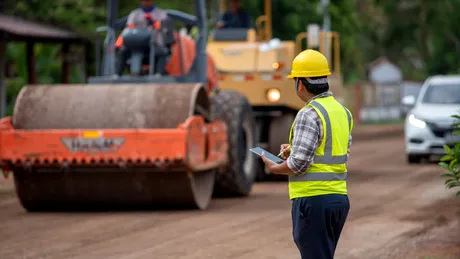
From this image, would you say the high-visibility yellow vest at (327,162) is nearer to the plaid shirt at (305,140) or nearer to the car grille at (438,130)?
the plaid shirt at (305,140)

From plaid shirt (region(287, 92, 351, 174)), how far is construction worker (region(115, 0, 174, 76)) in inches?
336

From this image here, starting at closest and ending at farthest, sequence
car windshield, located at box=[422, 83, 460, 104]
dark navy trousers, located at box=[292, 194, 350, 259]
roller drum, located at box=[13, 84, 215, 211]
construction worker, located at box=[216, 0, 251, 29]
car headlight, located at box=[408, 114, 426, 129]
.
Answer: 1. dark navy trousers, located at box=[292, 194, 350, 259]
2. roller drum, located at box=[13, 84, 215, 211]
3. construction worker, located at box=[216, 0, 251, 29]
4. car headlight, located at box=[408, 114, 426, 129]
5. car windshield, located at box=[422, 83, 460, 104]

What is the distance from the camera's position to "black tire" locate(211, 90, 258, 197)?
1639cm

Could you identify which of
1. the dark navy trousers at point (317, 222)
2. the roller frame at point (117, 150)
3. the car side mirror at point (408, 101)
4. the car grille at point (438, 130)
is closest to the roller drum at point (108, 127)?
the roller frame at point (117, 150)

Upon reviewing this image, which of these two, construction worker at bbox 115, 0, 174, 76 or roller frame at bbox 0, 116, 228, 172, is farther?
construction worker at bbox 115, 0, 174, 76

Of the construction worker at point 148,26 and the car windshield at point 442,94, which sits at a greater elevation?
the construction worker at point 148,26

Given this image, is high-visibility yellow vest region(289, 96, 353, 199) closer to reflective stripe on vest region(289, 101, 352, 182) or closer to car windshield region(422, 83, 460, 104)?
reflective stripe on vest region(289, 101, 352, 182)

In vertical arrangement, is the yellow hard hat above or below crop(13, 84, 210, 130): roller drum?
above

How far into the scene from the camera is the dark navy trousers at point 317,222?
7.14 m

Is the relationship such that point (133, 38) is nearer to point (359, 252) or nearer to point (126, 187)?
point (126, 187)

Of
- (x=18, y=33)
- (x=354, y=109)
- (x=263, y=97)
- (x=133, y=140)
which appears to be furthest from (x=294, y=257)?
(x=354, y=109)

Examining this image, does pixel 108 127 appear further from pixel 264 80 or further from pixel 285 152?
pixel 285 152

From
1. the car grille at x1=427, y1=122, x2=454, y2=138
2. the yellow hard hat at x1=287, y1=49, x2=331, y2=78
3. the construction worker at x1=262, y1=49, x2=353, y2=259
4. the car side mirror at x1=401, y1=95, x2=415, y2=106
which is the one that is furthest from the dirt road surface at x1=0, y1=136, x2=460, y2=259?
the car grille at x1=427, y1=122, x2=454, y2=138

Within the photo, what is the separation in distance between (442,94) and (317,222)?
17058mm
